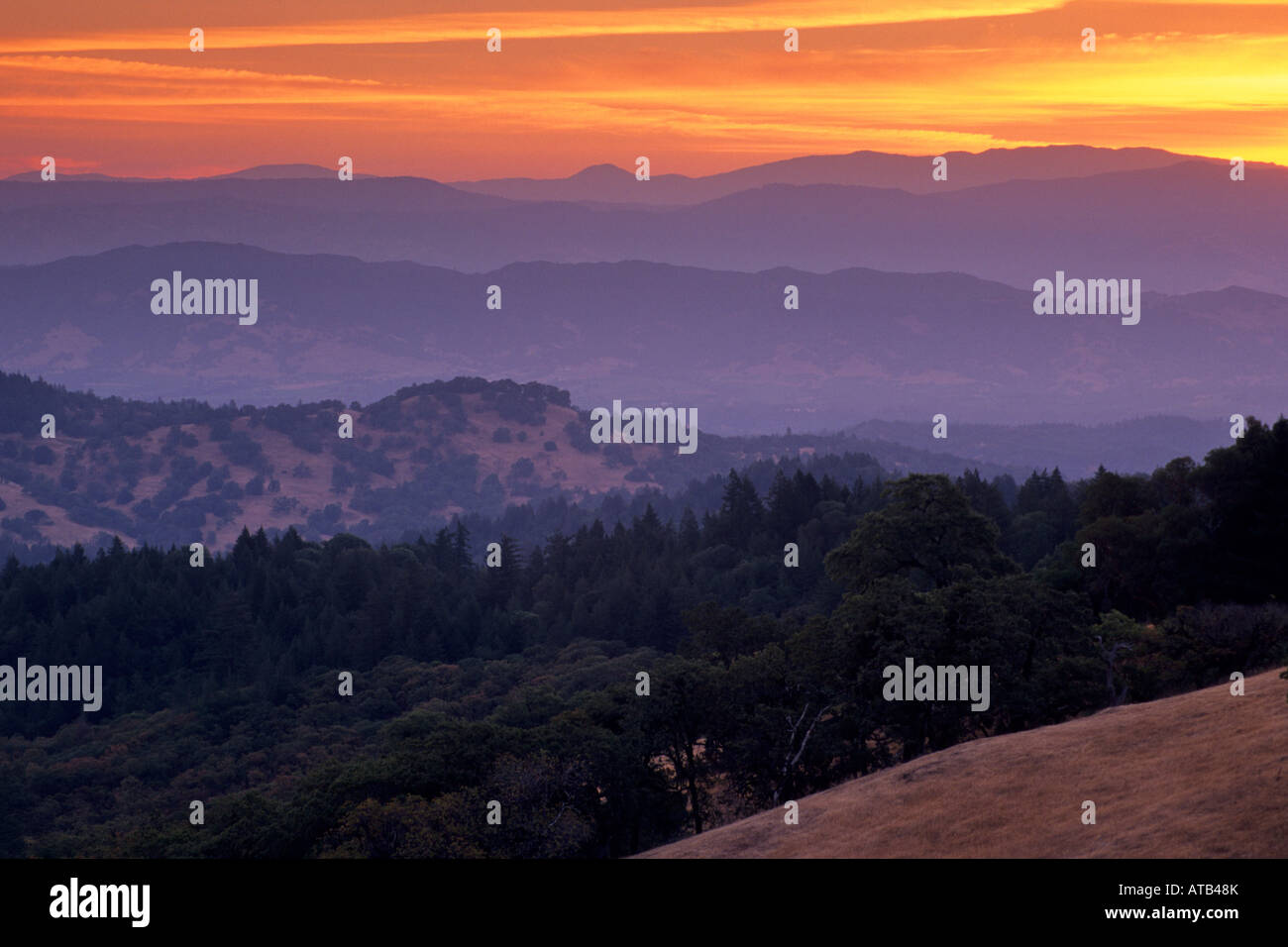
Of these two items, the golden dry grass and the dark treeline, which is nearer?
the golden dry grass

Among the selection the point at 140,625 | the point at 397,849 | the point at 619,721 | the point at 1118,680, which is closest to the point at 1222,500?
the point at 1118,680

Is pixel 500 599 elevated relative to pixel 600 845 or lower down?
elevated

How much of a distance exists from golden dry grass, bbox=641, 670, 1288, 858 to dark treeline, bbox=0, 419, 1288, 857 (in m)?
7.44

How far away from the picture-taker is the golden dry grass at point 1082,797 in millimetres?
33938

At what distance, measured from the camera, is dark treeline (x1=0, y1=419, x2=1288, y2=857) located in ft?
173

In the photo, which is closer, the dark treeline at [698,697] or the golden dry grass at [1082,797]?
the golden dry grass at [1082,797]

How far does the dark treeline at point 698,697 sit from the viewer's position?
173 ft

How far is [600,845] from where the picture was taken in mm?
54438

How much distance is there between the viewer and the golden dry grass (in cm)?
3394

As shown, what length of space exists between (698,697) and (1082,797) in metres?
22.5

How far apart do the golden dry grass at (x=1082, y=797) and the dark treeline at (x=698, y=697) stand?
744 centimetres
